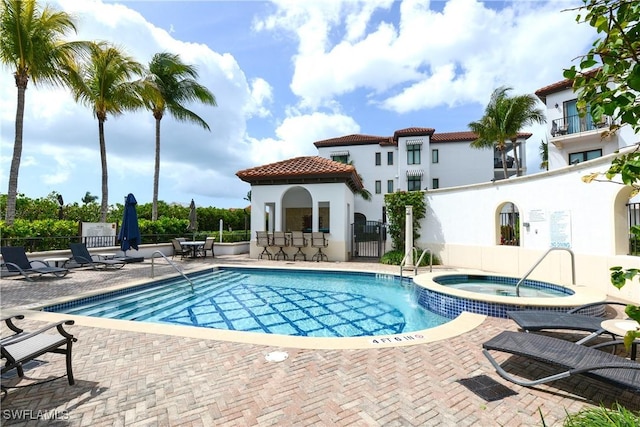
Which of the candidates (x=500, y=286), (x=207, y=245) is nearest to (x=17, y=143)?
(x=207, y=245)

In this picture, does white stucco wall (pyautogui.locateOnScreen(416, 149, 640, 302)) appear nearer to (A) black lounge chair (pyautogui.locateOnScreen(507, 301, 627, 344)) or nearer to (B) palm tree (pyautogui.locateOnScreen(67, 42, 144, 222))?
(A) black lounge chair (pyautogui.locateOnScreen(507, 301, 627, 344))

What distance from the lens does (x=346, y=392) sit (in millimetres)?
3525

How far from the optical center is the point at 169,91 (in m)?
21.5

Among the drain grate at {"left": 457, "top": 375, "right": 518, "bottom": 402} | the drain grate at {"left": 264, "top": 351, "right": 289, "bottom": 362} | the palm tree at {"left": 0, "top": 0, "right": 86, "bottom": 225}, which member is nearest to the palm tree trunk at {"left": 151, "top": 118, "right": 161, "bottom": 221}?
the palm tree at {"left": 0, "top": 0, "right": 86, "bottom": 225}

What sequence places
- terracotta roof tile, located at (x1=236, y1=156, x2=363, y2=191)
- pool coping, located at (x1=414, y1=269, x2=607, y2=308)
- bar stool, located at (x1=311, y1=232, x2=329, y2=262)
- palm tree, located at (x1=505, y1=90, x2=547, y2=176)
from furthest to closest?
palm tree, located at (x1=505, y1=90, x2=547, y2=176)
terracotta roof tile, located at (x1=236, y1=156, x2=363, y2=191)
bar stool, located at (x1=311, y1=232, x2=329, y2=262)
pool coping, located at (x1=414, y1=269, x2=607, y2=308)

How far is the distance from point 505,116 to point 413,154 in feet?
32.9

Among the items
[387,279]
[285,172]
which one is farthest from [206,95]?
[387,279]

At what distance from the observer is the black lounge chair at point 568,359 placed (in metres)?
3.05

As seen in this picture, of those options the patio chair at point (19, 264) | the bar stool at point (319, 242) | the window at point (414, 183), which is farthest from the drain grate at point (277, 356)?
the window at point (414, 183)

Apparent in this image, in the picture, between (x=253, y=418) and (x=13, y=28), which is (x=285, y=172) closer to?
(x=13, y=28)

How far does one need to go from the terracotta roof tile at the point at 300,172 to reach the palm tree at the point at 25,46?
9.62 metres

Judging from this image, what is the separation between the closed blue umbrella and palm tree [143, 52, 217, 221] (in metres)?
6.31

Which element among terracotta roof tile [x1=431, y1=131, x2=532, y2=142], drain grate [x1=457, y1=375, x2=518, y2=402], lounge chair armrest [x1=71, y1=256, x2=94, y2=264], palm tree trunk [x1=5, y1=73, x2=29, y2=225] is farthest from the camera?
terracotta roof tile [x1=431, y1=131, x2=532, y2=142]

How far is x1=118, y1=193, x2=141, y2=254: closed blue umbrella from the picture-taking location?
535 inches
